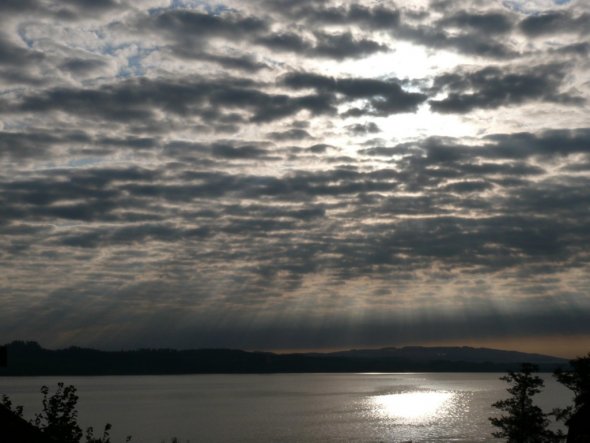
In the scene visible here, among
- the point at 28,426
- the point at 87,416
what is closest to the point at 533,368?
the point at 28,426

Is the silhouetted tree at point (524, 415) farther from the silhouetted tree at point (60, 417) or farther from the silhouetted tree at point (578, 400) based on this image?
the silhouetted tree at point (60, 417)

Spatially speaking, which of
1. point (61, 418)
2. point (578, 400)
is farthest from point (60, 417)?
point (578, 400)

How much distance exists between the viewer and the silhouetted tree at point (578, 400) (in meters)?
45.2

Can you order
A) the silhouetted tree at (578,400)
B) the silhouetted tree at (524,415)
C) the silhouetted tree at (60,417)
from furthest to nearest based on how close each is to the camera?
the silhouetted tree at (524,415) < the silhouetted tree at (578,400) < the silhouetted tree at (60,417)

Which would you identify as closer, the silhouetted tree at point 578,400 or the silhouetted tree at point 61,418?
the silhouetted tree at point 61,418

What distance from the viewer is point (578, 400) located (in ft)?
161

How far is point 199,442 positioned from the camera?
139750 millimetres

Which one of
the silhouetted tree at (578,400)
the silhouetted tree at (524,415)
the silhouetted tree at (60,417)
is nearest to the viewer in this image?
the silhouetted tree at (60,417)

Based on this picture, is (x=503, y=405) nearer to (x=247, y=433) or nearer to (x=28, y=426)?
(x=28, y=426)

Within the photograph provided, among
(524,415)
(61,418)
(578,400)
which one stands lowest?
(524,415)

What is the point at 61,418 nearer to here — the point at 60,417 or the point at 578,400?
the point at 60,417

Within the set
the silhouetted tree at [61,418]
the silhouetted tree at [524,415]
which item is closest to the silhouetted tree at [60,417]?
the silhouetted tree at [61,418]

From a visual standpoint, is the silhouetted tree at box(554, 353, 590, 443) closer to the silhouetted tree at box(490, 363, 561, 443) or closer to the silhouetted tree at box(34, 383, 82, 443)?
the silhouetted tree at box(490, 363, 561, 443)

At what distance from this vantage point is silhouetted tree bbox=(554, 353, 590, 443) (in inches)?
1779
